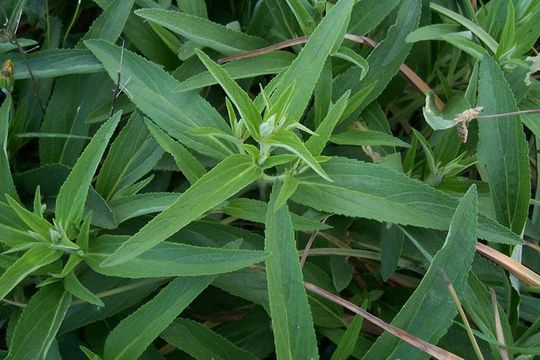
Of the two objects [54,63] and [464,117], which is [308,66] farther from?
[54,63]

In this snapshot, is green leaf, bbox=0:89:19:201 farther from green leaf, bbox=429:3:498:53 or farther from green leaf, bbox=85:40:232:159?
green leaf, bbox=429:3:498:53

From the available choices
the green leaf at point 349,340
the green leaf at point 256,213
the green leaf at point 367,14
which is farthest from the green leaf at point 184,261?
the green leaf at point 367,14

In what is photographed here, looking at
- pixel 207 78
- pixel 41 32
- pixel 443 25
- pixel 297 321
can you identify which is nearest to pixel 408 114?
pixel 443 25

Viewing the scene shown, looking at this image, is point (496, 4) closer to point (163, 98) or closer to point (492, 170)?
point (492, 170)

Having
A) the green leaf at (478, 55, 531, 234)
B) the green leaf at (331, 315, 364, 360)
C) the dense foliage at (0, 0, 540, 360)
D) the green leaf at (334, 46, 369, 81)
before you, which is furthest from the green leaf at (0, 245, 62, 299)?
the green leaf at (478, 55, 531, 234)

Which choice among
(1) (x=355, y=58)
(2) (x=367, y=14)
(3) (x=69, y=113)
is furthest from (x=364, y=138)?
(3) (x=69, y=113)

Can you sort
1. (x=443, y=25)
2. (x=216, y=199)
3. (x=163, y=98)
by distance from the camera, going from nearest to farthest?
1. (x=216, y=199)
2. (x=163, y=98)
3. (x=443, y=25)

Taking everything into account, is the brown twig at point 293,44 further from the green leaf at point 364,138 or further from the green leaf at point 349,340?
the green leaf at point 349,340
